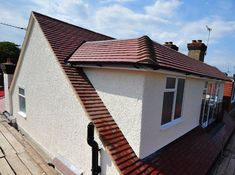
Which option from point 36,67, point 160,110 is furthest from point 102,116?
point 36,67

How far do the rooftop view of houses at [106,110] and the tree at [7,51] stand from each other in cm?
3105

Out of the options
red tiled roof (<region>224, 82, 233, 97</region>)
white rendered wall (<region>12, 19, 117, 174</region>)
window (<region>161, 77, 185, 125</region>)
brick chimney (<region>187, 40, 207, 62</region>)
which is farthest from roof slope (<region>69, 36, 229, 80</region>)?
red tiled roof (<region>224, 82, 233, 97</region>)

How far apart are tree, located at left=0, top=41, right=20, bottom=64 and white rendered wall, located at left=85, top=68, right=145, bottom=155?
35.9 m

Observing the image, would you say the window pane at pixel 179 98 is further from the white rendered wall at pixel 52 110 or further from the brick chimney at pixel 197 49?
the brick chimney at pixel 197 49

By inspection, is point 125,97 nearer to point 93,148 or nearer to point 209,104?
point 93,148

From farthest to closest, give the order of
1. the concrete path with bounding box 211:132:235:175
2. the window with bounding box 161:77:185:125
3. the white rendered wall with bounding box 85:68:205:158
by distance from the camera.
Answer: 1. the concrete path with bounding box 211:132:235:175
2. the window with bounding box 161:77:185:125
3. the white rendered wall with bounding box 85:68:205:158

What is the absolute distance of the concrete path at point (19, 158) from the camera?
588cm

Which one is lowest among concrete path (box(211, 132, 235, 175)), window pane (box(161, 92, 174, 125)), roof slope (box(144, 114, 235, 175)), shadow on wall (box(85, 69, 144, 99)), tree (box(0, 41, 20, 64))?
concrete path (box(211, 132, 235, 175))

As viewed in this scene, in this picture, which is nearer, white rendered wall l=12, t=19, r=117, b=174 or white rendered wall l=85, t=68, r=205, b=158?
white rendered wall l=85, t=68, r=205, b=158

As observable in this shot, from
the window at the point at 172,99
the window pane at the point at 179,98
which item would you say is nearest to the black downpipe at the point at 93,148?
the window at the point at 172,99

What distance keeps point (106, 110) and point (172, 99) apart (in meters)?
2.45

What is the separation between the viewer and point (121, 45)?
205 inches

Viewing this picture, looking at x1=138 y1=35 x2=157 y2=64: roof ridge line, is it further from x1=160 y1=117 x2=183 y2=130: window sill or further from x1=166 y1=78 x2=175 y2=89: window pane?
x1=160 y1=117 x2=183 y2=130: window sill

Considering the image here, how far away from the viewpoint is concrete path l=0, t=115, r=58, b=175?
5.88m
